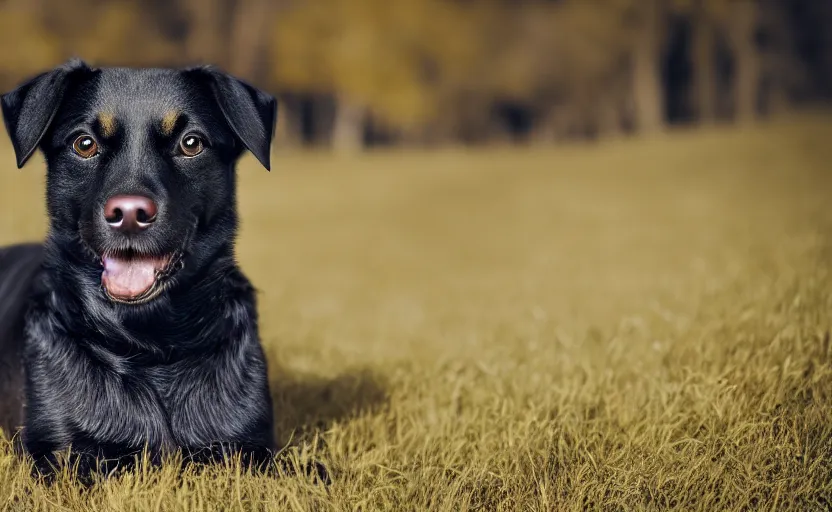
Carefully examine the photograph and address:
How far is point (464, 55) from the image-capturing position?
34.5m

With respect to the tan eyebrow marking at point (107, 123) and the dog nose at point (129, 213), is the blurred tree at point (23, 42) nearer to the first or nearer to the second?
the tan eyebrow marking at point (107, 123)

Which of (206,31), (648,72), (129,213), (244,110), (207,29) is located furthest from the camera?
(648,72)

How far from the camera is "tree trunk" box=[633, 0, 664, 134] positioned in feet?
115

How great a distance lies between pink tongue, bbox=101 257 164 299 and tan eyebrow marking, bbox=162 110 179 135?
1.65 feet

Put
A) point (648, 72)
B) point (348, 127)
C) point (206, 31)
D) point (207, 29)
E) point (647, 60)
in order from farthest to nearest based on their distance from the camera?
point (348, 127)
point (648, 72)
point (647, 60)
point (207, 29)
point (206, 31)

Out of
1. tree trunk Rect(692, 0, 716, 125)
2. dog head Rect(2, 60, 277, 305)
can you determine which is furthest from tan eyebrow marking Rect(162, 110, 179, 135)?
tree trunk Rect(692, 0, 716, 125)

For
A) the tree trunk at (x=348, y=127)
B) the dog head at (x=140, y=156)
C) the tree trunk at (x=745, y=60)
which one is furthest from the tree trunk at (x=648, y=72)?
the dog head at (x=140, y=156)

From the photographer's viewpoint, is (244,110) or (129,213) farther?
(244,110)

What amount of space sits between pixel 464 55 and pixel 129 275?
32622 mm

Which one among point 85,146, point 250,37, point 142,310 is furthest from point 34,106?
point 250,37

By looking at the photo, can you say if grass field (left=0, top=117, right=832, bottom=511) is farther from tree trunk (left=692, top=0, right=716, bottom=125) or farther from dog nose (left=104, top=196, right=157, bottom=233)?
tree trunk (left=692, top=0, right=716, bottom=125)

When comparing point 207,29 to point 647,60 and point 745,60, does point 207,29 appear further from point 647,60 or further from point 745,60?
point 745,60

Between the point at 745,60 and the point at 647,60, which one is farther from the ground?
the point at 647,60

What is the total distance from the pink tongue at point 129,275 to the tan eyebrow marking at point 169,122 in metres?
0.50
